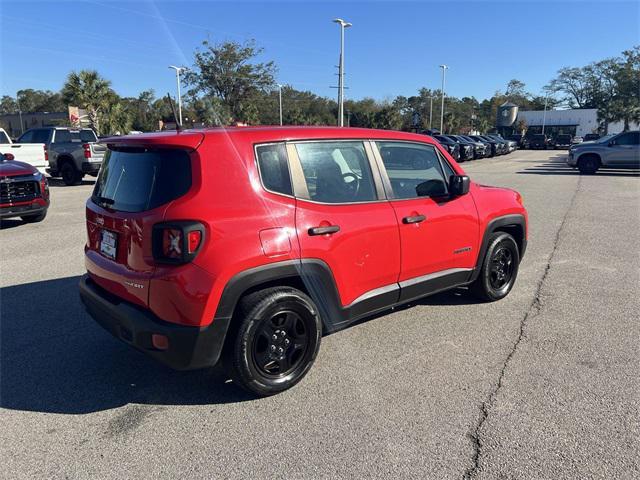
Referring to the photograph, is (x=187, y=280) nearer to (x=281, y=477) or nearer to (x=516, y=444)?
(x=281, y=477)

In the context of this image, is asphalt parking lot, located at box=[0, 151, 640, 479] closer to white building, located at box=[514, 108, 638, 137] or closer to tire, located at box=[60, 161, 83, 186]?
tire, located at box=[60, 161, 83, 186]

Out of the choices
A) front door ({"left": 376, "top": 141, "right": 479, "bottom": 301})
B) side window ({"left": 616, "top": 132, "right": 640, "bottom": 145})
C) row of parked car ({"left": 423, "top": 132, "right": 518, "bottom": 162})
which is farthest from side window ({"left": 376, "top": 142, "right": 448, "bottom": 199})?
row of parked car ({"left": 423, "top": 132, "right": 518, "bottom": 162})

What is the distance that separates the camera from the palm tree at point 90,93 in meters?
32.2

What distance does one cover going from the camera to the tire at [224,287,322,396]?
2.93 m

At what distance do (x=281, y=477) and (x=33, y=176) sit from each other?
7.89 m

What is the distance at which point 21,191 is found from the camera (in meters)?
8.12

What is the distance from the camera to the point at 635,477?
2369 mm

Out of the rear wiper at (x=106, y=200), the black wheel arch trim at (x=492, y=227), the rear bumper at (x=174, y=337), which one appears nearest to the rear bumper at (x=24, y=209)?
the rear wiper at (x=106, y=200)

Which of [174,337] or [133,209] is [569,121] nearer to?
[133,209]

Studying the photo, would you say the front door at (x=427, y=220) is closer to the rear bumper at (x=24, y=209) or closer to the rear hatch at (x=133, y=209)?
the rear hatch at (x=133, y=209)

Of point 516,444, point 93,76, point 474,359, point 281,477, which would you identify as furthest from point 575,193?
point 93,76

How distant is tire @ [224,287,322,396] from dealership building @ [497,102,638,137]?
7127cm

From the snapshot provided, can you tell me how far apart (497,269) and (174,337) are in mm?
3431

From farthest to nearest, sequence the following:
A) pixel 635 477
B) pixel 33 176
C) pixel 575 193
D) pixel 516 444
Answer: pixel 575 193 → pixel 33 176 → pixel 516 444 → pixel 635 477
